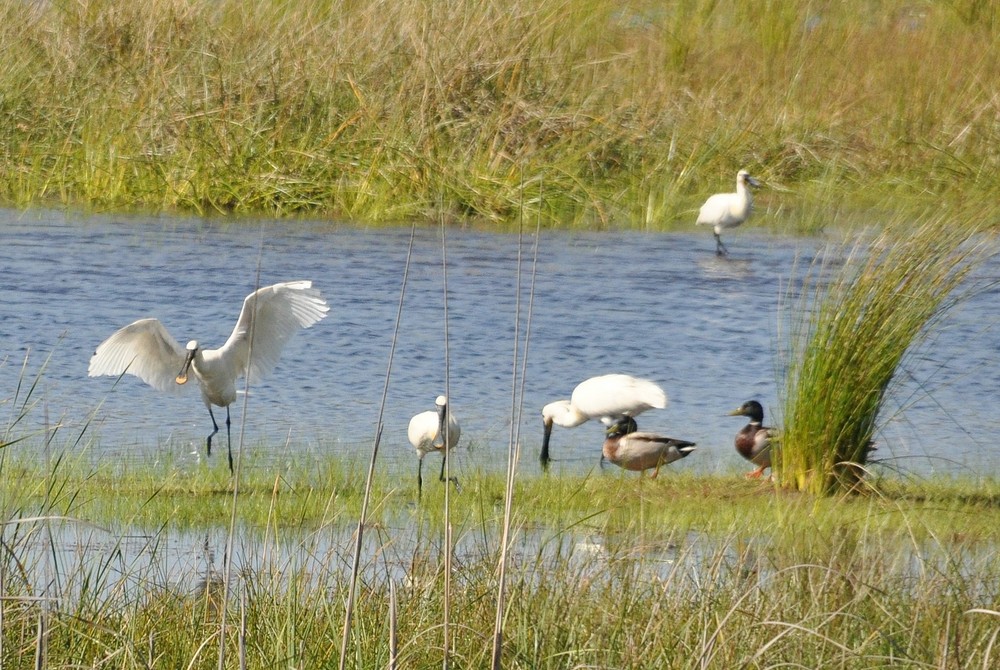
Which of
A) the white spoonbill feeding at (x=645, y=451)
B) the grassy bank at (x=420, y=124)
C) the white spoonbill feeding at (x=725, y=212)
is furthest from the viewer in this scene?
the grassy bank at (x=420, y=124)

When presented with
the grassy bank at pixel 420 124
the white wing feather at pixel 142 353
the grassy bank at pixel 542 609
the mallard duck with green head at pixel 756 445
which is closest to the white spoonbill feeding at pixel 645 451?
the mallard duck with green head at pixel 756 445

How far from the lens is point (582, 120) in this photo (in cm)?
1198

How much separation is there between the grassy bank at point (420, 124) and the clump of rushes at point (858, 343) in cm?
539

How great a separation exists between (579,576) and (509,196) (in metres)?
7.41

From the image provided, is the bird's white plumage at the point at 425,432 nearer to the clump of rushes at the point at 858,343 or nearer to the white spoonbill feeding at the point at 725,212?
the clump of rushes at the point at 858,343

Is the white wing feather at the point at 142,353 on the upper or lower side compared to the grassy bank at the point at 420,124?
lower

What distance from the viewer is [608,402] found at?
21.7ft

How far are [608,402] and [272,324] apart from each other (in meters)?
1.53

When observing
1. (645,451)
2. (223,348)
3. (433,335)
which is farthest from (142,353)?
(645,451)

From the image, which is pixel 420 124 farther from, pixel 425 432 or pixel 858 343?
pixel 858 343

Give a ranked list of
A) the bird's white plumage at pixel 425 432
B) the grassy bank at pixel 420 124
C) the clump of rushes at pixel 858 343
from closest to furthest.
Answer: the clump of rushes at pixel 858 343, the bird's white plumage at pixel 425 432, the grassy bank at pixel 420 124

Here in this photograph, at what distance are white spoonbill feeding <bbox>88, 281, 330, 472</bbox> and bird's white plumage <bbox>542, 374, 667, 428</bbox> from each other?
3.54 ft

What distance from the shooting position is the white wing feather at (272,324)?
6.82 m

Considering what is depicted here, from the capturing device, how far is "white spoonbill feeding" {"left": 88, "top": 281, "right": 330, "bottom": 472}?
21.6ft
